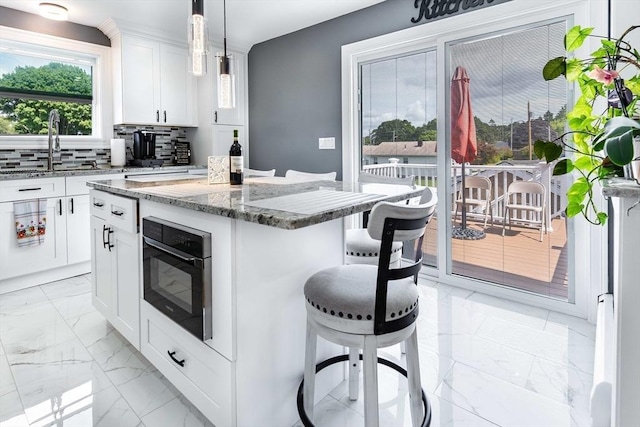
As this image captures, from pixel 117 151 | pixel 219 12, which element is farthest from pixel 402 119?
pixel 117 151

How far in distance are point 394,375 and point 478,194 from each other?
1.82 metres

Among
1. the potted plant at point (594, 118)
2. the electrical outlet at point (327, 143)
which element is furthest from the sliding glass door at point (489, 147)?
the potted plant at point (594, 118)

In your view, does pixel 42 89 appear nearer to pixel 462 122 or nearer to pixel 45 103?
pixel 45 103

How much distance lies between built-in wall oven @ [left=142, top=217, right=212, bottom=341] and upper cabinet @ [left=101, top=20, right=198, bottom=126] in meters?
2.82

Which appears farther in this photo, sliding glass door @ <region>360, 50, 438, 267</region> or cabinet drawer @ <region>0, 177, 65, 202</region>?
sliding glass door @ <region>360, 50, 438, 267</region>

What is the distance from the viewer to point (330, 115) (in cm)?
395

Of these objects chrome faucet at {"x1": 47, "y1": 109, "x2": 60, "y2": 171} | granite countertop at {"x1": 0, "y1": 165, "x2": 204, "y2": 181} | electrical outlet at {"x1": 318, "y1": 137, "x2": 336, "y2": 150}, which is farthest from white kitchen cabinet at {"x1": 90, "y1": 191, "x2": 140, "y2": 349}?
electrical outlet at {"x1": 318, "y1": 137, "x2": 336, "y2": 150}

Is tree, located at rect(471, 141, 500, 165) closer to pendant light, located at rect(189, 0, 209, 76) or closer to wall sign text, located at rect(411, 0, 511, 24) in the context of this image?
wall sign text, located at rect(411, 0, 511, 24)

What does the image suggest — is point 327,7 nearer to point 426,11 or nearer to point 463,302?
point 426,11

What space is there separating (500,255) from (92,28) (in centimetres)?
464

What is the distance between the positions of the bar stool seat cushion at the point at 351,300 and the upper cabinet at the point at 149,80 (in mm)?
3360

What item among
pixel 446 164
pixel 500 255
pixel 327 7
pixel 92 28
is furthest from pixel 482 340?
pixel 92 28

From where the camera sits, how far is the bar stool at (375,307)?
1.17 meters

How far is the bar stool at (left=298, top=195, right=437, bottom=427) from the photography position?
3.84 ft
